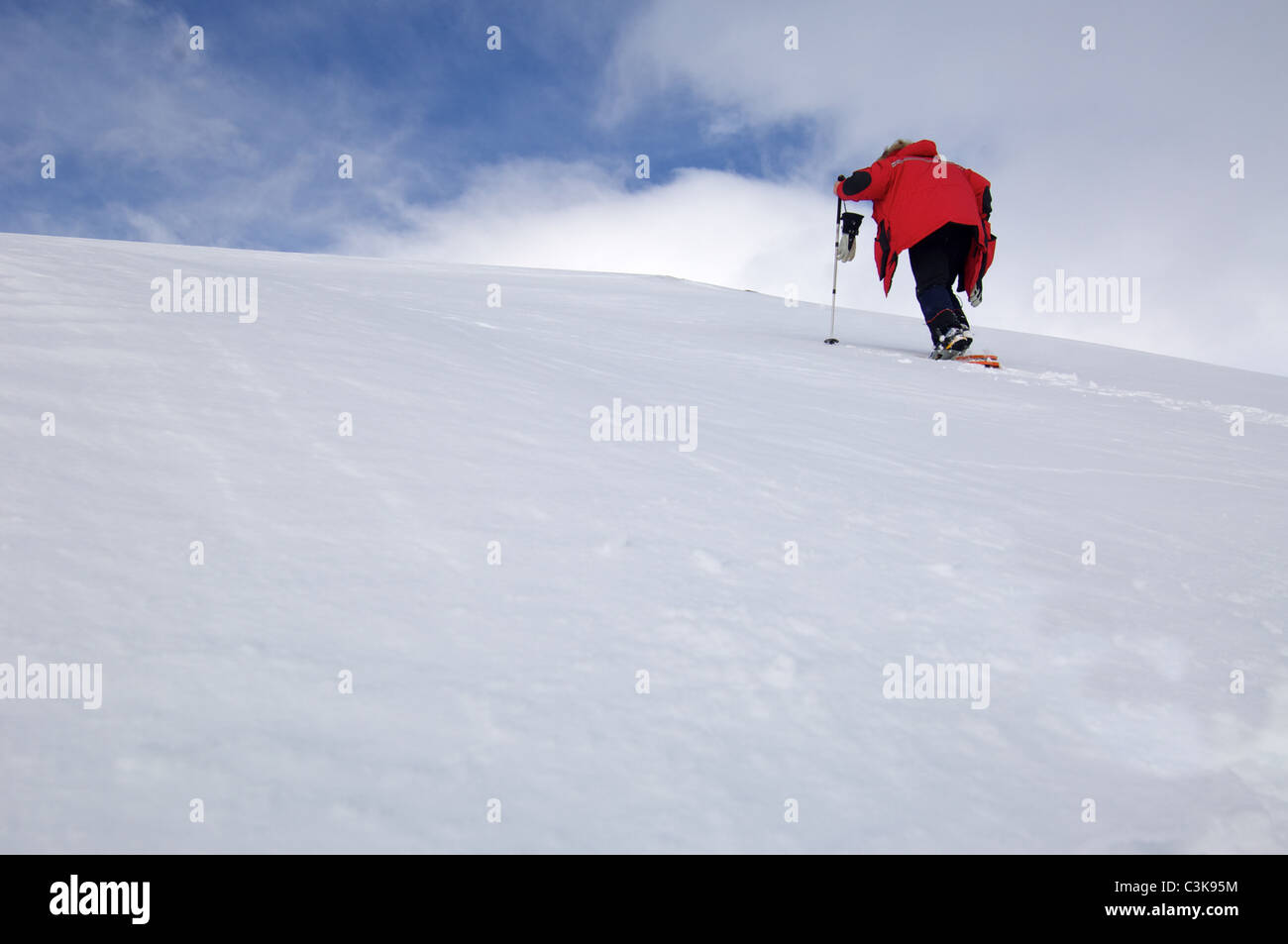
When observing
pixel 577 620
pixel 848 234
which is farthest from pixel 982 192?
pixel 577 620

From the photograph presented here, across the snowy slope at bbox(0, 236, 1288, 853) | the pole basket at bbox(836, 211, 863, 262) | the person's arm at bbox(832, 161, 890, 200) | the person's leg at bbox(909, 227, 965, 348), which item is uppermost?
the person's arm at bbox(832, 161, 890, 200)

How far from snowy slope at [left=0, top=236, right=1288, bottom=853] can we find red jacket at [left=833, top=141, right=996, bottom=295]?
10.6 ft

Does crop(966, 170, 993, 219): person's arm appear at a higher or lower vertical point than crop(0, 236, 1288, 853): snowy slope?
higher

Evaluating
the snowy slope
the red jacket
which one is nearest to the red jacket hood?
the red jacket

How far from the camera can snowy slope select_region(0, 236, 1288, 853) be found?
1014 millimetres

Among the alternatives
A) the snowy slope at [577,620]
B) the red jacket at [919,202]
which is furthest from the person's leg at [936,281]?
the snowy slope at [577,620]

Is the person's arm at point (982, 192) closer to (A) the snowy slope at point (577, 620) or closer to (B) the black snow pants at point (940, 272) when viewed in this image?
(B) the black snow pants at point (940, 272)

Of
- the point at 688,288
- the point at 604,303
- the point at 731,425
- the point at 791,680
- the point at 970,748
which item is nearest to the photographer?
the point at 970,748

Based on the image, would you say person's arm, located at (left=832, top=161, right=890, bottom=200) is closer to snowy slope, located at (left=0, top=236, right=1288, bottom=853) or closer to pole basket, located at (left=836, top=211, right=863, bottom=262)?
pole basket, located at (left=836, top=211, right=863, bottom=262)

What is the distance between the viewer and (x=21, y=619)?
124 cm

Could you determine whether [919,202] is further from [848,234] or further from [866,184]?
[848,234]
